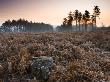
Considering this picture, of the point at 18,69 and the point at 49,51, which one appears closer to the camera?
the point at 18,69

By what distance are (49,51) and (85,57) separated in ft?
8.60

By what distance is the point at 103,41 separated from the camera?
2733 centimetres

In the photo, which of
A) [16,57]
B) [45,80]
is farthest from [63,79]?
[16,57]

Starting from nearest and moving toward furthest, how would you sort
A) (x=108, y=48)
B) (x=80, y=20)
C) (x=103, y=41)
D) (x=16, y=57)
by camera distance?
(x=16, y=57)
(x=108, y=48)
(x=103, y=41)
(x=80, y=20)

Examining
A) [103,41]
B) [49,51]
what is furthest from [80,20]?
[49,51]

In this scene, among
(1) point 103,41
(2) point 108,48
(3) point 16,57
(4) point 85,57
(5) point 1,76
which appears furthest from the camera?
(1) point 103,41

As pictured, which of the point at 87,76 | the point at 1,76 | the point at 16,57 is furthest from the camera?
the point at 16,57

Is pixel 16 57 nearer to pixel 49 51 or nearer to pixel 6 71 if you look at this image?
pixel 6 71

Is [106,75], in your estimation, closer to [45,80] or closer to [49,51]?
[45,80]

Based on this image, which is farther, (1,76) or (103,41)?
(103,41)

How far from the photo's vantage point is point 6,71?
14000 mm

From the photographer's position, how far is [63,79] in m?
12.6

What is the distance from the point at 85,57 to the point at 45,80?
4.99m

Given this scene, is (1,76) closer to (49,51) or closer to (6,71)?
(6,71)
